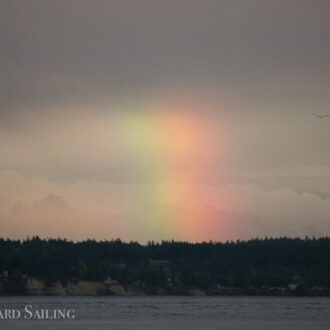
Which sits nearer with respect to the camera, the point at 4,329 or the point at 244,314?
the point at 4,329

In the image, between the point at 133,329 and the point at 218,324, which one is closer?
the point at 133,329

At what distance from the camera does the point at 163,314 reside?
19538 cm

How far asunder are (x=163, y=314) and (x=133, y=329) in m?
48.8

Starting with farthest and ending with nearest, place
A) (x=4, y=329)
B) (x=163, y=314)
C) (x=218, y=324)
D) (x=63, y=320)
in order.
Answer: (x=163, y=314) → (x=63, y=320) → (x=218, y=324) → (x=4, y=329)

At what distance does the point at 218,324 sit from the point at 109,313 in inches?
1663

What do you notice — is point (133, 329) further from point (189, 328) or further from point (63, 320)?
point (63, 320)

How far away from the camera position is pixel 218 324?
160 meters

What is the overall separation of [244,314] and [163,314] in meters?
15.8

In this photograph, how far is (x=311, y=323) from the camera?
16625 cm

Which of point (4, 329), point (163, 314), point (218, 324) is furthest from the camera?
point (163, 314)

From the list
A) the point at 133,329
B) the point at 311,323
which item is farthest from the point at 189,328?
the point at 311,323

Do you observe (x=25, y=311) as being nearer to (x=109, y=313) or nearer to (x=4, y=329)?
(x=109, y=313)

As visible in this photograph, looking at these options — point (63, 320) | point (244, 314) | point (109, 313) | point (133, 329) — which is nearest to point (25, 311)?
point (109, 313)

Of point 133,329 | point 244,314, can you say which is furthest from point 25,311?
point 133,329
